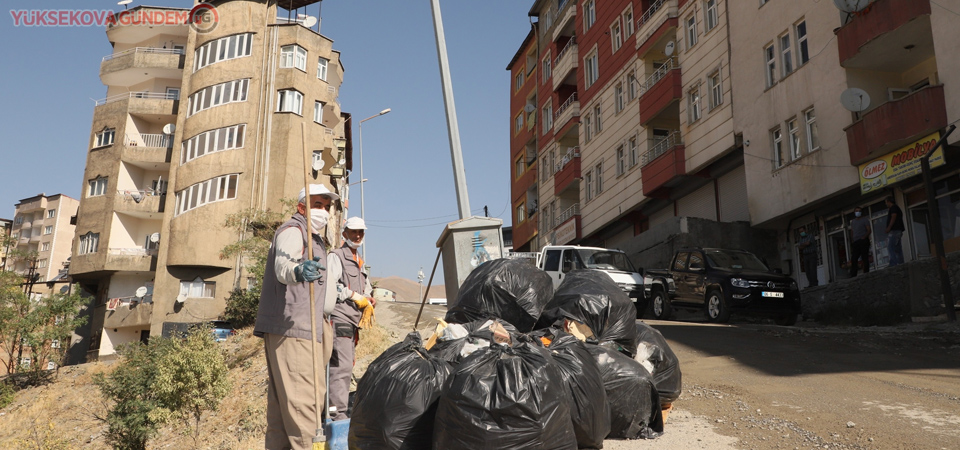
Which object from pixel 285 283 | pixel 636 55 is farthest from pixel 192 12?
pixel 285 283

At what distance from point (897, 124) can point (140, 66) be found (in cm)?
3445

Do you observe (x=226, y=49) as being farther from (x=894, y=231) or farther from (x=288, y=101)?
(x=894, y=231)

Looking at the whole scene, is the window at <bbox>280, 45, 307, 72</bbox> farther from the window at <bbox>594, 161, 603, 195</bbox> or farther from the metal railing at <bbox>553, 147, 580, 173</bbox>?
the window at <bbox>594, 161, 603, 195</bbox>

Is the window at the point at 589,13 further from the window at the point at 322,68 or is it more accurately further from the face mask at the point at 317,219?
the face mask at the point at 317,219

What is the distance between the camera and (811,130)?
18.4m

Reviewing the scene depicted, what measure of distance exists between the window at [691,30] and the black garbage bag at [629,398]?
2032cm

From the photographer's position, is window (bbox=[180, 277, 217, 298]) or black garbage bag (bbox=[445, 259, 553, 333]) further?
window (bbox=[180, 277, 217, 298])

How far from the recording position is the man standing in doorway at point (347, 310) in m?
6.09

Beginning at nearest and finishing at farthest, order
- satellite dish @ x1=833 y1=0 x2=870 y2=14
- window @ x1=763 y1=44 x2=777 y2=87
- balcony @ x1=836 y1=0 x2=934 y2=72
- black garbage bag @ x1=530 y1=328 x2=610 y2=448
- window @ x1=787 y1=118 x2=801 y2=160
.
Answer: black garbage bag @ x1=530 y1=328 x2=610 y2=448 < balcony @ x1=836 y1=0 x2=934 y2=72 < satellite dish @ x1=833 y1=0 x2=870 y2=14 < window @ x1=787 y1=118 x2=801 y2=160 < window @ x1=763 y1=44 x2=777 y2=87

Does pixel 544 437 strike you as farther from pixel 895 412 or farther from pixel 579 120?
pixel 579 120

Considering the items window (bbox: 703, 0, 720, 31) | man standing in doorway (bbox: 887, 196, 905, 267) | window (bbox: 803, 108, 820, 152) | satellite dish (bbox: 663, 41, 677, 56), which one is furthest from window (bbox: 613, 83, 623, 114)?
man standing in doorway (bbox: 887, 196, 905, 267)

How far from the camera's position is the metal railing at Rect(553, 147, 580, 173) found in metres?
34.4

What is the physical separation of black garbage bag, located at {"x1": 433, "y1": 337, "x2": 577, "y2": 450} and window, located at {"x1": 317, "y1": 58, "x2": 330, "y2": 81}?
3440 cm


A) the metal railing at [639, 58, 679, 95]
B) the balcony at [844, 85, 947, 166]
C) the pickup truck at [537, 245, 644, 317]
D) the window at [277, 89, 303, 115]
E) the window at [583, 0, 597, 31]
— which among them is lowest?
the pickup truck at [537, 245, 644, 317]
